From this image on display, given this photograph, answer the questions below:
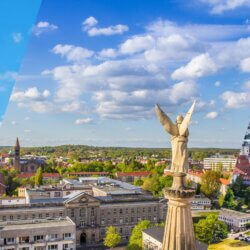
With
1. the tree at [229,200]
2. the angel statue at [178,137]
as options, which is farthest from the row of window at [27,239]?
the angel statue at [178,137]

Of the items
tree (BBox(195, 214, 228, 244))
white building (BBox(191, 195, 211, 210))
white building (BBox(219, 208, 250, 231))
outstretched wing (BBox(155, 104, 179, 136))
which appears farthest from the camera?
white building (BBox(191, 195, 211, 210))

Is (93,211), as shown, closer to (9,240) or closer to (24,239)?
(24,239)

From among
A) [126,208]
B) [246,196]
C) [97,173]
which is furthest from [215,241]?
[97,173]

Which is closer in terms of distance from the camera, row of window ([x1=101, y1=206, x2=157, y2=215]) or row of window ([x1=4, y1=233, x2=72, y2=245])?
row of window ([x1=4, y1=233, x2=72, y2=245])

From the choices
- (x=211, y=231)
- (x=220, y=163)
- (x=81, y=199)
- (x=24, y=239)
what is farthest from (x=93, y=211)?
(x=220, y=163)

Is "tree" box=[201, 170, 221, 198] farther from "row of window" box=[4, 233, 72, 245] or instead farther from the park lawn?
"row of window" box=[4, 233, 72, 245]

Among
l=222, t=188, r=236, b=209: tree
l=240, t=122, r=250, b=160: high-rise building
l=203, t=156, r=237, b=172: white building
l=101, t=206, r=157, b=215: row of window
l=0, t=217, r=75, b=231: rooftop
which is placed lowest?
l=101, t=206, r=157, b=215: row of window

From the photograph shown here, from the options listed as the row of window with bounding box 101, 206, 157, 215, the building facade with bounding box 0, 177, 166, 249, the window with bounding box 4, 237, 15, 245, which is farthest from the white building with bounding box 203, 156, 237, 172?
the window with bounding box 4, 237, 15, 245

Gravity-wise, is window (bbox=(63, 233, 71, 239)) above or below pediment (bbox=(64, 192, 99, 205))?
below
